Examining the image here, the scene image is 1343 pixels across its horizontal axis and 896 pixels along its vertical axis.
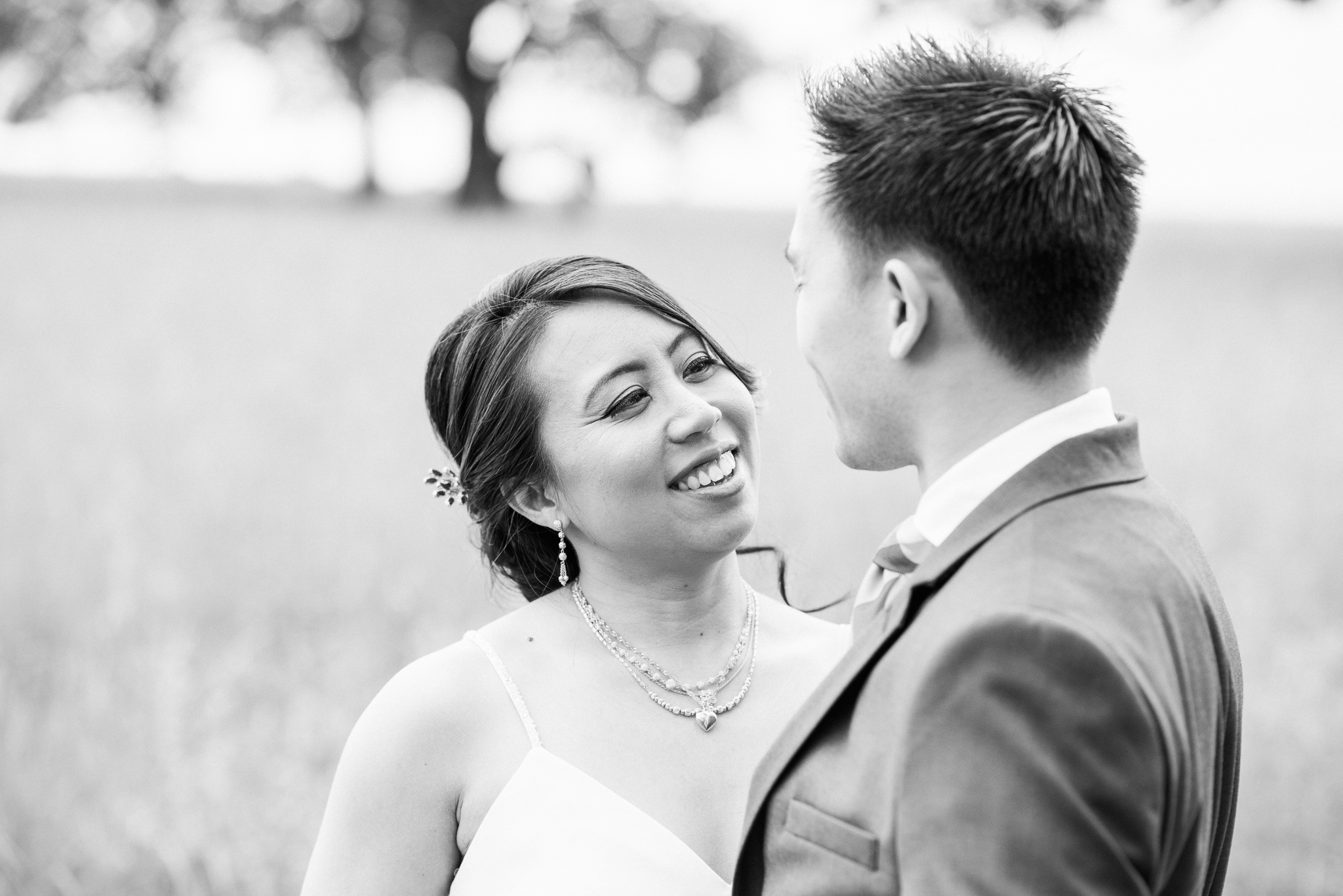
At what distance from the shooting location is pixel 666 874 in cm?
262

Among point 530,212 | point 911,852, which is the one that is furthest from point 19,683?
point 530,212

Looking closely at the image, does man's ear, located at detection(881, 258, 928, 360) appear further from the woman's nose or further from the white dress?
the white dress

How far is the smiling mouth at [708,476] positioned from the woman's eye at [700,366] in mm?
248

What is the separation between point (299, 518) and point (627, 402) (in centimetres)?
619

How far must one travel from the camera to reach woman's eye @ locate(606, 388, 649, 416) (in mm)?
2766

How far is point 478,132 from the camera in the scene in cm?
3234

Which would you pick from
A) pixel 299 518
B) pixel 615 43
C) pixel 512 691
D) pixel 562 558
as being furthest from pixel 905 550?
pixel 615 43

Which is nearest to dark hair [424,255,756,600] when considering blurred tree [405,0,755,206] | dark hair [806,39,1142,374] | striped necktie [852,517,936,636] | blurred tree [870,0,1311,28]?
striped necktie [852,517,936,636]

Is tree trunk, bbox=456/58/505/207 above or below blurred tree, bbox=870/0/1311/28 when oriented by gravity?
above

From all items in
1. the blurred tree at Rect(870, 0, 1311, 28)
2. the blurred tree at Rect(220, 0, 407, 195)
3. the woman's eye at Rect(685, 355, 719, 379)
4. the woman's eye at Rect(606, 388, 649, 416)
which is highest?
the blurred tree at Rect(220, 0, 407, 195)

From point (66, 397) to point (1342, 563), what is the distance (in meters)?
10.00

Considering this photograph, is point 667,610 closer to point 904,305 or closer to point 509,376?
point 509,376

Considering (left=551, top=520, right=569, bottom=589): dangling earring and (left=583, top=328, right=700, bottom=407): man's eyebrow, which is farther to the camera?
(left=551, top=520, right=569, bottom=589): dangling earring

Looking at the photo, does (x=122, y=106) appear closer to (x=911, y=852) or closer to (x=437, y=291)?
(x=437, y=291)
